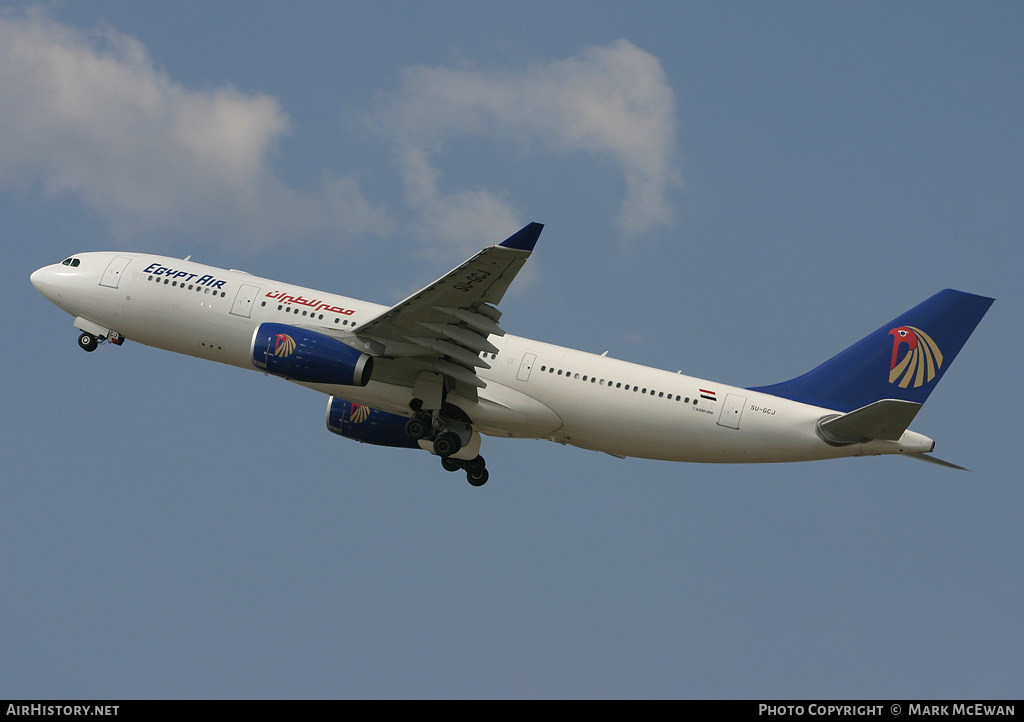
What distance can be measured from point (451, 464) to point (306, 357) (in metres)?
7.96

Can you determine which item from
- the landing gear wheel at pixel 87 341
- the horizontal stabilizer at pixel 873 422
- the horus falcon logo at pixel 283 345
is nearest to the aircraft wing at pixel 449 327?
the horus falcon logo at pixel 283 345

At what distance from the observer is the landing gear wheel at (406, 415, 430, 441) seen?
34.5m

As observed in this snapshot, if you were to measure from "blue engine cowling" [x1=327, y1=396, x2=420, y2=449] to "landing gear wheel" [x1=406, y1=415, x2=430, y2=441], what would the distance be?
130 inches

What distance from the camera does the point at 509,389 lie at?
3412 cm

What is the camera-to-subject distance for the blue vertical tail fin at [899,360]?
33594mm

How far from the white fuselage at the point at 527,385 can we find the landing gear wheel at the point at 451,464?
9.40ft

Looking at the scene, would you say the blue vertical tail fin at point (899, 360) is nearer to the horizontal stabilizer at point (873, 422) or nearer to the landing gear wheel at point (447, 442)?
the horizontal stabilizer at point (873, 422)

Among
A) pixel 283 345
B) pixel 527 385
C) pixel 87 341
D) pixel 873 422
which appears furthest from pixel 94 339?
pixel 873 422

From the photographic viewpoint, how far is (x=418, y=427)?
3484 centimetres

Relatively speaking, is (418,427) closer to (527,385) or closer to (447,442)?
(447,442)

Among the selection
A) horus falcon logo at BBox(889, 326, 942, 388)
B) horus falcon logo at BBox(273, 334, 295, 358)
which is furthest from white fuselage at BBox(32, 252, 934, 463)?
horus falcon logo at BBox(889, 326, 942, 388)

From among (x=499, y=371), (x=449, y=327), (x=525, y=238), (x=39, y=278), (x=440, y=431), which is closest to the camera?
(x=525, y=238)

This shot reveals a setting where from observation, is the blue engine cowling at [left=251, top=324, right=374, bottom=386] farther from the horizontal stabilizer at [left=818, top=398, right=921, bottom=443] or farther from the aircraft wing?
the horizontal stabilizer at [left=818, top=398, right=921, bottom=443]
